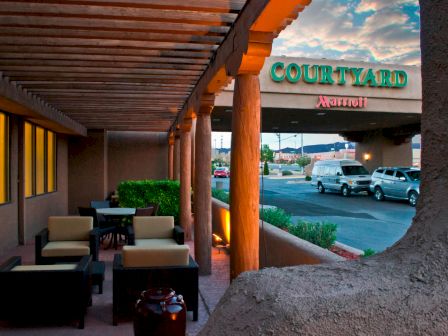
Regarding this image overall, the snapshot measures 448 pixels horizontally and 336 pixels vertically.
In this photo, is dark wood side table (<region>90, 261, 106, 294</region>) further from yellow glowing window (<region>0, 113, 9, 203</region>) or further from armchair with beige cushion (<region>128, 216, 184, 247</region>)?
yellow glowing window (<region>0, 113, 9, 203</region>)

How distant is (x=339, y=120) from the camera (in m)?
21.5

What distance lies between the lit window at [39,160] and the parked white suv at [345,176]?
15.2m

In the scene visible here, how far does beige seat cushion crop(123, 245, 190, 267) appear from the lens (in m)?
5.09

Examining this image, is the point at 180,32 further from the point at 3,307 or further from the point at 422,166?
the point at 422,166

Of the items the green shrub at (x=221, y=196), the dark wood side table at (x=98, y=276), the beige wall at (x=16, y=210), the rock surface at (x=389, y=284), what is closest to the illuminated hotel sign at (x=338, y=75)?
the green shrub at (x=221, y=196)

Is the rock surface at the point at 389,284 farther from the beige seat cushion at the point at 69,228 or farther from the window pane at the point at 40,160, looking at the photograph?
the window pane at the point at 40,160

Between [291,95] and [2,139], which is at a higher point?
[291,95]

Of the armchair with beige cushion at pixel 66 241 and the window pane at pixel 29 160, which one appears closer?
the armchair with beige cushion at pixel 66 241

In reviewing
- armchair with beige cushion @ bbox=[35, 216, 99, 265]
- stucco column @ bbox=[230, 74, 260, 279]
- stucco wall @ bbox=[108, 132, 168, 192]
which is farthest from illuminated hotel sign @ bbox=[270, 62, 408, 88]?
stucco column @ bbox=[230, 74, 260, 279]

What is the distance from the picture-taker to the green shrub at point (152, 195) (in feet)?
43.0

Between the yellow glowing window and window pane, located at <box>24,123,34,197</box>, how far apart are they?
1.43 metres

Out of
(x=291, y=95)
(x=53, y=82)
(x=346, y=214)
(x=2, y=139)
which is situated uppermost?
(x=291, y=95)

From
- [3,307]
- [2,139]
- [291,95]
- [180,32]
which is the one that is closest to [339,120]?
[291,95]

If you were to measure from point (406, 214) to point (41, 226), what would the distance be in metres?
12.3
